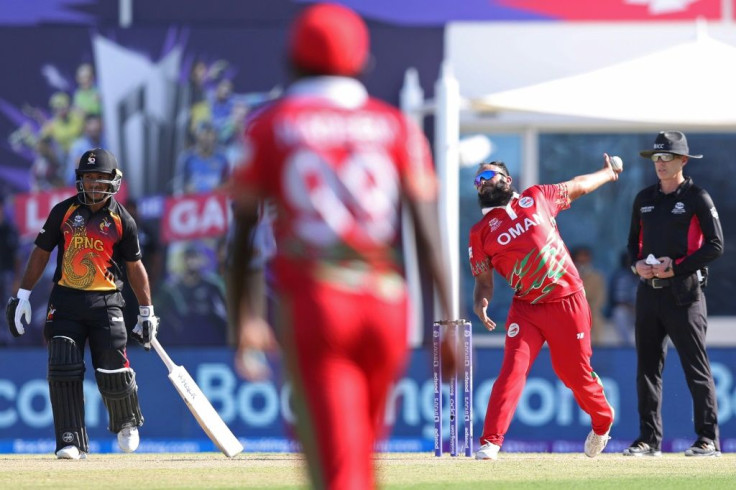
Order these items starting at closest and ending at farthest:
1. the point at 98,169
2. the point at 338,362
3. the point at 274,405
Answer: the point at 338,362 → the point at 98,169 → the point at 274,405

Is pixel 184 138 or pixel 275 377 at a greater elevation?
pixel 184 138

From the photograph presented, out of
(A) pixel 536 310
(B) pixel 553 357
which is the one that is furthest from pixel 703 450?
(A) pixel 536 310

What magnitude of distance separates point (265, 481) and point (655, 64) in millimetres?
6746

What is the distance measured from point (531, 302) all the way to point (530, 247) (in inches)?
13.9

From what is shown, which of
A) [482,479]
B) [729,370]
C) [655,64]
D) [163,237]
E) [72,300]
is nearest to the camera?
[482,479]

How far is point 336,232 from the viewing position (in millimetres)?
4719

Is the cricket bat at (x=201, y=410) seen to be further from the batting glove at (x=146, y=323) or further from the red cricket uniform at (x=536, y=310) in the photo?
the red cricket uniform at (x=536, y=310)

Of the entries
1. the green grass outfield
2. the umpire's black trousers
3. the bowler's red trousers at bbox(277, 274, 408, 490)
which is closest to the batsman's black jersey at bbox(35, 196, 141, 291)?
the green grass outfield

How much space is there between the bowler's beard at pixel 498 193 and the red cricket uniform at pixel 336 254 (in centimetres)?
484

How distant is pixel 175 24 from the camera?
54.6ft

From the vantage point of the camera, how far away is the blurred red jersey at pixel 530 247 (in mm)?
9562

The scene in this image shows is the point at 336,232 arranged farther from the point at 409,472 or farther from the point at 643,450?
the point at 643,450

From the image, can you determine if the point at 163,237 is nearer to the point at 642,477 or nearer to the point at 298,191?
the point at 642,477

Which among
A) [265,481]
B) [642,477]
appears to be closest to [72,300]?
[265,481]
